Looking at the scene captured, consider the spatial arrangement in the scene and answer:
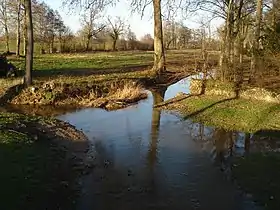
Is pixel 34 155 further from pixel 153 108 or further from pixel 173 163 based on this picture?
pixel 153 108

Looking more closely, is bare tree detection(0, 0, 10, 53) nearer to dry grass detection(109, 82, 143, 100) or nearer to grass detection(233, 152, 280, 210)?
dry grass detection(109, 82, 143, 100)

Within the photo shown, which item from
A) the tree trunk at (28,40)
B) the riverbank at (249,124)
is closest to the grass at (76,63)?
the tree trunk at (28,40)

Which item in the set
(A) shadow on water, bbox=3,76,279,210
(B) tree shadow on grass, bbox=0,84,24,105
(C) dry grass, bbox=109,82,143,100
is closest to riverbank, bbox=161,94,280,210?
(A) shadow on water, bbox=3,76,279,210

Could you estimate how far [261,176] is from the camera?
1041cm

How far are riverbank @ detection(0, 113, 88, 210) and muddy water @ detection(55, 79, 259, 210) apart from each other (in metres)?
0.47

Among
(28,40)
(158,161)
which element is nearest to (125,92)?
(28,40)

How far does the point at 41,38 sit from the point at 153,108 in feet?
155

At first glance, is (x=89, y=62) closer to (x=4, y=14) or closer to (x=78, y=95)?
(x=4, y=14)

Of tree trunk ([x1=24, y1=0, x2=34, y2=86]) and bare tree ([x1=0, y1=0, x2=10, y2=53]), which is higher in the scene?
bare tree ([x1=0, y1=0, x2=10, y2=53])

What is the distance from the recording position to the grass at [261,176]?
9.09 metres

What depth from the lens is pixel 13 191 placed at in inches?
331

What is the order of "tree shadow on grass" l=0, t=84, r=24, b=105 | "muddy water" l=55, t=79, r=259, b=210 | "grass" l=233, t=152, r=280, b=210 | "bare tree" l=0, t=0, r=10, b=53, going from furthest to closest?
"bare tree" l=0, t=0, r=10, b=53 < "tree shadow on grass" l=0, t=84, r=24, b=105 < "grass" l=233, t=152, r=280, b=210 < "muddy water" l=55, t=79, r=259, b=210

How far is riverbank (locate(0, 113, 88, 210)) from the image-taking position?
27.5 feet

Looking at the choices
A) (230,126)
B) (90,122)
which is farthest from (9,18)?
(230,126)
